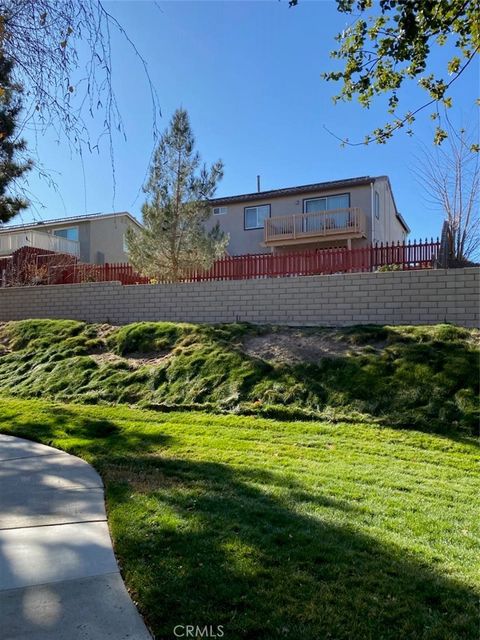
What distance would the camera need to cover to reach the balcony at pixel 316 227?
2180cm

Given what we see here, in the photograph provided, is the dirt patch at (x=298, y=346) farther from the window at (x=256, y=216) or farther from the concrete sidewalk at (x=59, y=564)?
the window at (x=256, y=216)

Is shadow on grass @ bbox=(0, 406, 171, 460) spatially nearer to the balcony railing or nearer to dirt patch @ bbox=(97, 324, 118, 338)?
dirt patch @ bbox=(97, 324, 118, 338)

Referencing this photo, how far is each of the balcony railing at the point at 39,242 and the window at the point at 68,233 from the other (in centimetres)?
82

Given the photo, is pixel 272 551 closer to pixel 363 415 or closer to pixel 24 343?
pixel 363 415

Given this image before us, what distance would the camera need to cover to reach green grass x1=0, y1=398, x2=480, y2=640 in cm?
244

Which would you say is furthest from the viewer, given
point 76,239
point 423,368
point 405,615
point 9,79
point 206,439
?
point 76,239

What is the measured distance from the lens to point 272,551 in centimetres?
311

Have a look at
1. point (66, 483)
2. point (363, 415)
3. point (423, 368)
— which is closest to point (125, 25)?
point (66, 483)

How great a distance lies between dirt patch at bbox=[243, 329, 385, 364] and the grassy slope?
99 millimetres

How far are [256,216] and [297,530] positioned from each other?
75.3ft

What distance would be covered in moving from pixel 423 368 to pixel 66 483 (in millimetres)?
5926

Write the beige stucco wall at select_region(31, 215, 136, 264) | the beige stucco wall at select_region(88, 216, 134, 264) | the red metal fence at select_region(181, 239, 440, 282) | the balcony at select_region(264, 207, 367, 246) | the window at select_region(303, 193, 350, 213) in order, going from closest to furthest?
the red metal fence at select_region(181, 239, 440, 282) → the balcony at select_region(264, 207, 367, 246) → the window at select_region(303, 193, 350, 213) → the beige stucco wall at select_region(31, 215, 136, 264) → the beige stucco wall at select_region(88, 216, 134, 264)

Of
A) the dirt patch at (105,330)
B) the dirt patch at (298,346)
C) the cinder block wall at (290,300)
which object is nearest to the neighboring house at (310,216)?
the cinder block wall at (290,300)

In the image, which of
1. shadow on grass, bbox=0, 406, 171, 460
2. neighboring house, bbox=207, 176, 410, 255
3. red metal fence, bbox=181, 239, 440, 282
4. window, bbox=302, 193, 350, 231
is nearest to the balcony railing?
neighboring house, bbox=207, 176, 410, 255
